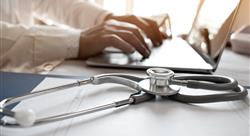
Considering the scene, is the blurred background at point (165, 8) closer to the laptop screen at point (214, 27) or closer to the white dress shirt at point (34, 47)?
the laptop screen at point (214, 27)

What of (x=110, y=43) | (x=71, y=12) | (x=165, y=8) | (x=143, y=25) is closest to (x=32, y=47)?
(x=110, y=43)

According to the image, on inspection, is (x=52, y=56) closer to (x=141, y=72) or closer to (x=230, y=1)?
(x=141, y=72)

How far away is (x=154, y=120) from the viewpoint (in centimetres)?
34

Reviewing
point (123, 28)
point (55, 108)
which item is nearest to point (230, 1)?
point (123, 28)

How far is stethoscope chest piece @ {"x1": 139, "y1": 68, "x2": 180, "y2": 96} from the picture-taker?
1.30 ft

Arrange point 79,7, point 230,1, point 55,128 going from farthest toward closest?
point 79,7, point 230,1, point 55,128

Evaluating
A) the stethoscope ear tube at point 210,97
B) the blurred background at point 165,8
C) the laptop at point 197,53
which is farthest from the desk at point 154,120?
the blurred background at point 165,8

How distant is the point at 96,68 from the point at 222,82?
0.81 ft

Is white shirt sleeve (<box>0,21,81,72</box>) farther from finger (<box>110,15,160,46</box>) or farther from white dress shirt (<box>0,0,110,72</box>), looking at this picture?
finger (<box>110,15,160,46</box>)

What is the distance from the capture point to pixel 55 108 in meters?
0.36

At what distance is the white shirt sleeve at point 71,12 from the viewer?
1.01 m

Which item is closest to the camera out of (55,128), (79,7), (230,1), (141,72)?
(55,128)

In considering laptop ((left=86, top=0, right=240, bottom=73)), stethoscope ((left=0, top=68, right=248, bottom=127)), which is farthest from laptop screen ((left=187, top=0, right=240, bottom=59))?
stethoscope ((left=0, top=68, right=248, bottom=127))

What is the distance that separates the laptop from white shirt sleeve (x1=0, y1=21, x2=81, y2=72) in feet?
0.22
